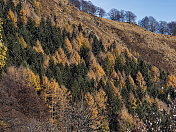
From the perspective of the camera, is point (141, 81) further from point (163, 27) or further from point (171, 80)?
point (163, 27)

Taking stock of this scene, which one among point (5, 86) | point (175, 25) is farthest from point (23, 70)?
point (175, 25)

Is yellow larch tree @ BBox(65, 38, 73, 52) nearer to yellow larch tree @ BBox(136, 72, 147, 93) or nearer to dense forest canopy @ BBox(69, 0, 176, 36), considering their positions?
yellow larch tree @ BBox(136, 72, 147, 93)

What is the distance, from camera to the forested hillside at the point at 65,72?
1136 inches

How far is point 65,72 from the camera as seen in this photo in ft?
128

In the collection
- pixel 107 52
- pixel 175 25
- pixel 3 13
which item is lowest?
pixel 107 52

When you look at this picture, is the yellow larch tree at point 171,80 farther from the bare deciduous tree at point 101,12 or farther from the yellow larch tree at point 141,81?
the bare deciduous tree at point 101,12

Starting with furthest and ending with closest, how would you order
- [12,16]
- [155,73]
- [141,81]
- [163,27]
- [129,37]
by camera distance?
[163,27]
[129,37]
[155,73]
[141,81]
[12,16]

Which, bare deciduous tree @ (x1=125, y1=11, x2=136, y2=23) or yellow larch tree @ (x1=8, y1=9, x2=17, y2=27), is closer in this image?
yellow larch tree @ (x1=8, y1=9, x2=17, y2=27)

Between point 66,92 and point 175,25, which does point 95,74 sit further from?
point 175,25

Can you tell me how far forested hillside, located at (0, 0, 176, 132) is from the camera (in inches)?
1136

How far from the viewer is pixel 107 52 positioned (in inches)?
2085

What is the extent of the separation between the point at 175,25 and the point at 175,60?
163ft

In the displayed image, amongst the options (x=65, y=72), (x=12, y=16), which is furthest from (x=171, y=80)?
(x=12, y=16)

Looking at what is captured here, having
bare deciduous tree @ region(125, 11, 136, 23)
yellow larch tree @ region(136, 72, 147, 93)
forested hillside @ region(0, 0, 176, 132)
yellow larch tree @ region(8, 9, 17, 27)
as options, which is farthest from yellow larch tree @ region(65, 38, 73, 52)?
bare deciduous tree @ region(125, 11, 136, 23)
